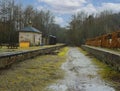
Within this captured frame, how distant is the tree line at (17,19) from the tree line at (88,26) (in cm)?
917

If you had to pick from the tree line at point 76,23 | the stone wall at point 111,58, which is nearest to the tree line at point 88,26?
the tree line at point 76,23

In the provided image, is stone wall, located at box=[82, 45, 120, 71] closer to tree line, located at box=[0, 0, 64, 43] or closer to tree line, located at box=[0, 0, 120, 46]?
tree line, located at box=[0, 0, 64, 43]

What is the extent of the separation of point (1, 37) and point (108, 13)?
43.9 meters

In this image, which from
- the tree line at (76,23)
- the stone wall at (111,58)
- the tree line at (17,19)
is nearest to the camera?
the stone wall at (111,58)

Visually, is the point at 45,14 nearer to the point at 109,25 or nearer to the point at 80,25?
the point at 80,25

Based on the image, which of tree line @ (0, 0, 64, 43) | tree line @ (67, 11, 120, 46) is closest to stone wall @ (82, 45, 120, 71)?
tree line @ (0, 0, 64, 43)

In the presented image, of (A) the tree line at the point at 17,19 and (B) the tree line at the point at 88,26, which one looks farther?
(B) the tree line at the point at 88,26

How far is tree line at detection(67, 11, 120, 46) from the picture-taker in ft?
295

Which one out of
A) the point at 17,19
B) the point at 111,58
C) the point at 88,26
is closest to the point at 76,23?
the point at 88,26

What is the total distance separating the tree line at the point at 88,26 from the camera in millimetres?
90062

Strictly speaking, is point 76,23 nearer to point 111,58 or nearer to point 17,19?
point 17,19

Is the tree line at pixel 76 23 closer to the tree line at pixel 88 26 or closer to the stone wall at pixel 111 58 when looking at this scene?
the tree line at pixel 88 26

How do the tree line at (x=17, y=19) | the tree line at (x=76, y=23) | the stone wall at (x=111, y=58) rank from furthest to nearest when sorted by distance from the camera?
the tree line at (x=76, y=23) < the tree line at (x=17, y=19) < the stone wall at (x=111, y=58)

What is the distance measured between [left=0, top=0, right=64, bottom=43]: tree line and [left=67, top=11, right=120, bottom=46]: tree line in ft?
30.1
